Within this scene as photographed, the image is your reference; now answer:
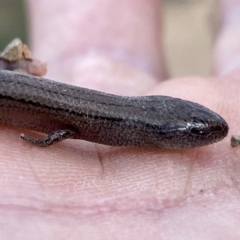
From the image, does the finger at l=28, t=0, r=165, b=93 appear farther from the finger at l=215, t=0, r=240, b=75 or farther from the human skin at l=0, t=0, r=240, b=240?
the finger at l=215, t=0, r=240, b=75

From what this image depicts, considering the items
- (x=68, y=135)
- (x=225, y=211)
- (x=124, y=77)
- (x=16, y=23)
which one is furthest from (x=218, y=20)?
(x=16, y=23)

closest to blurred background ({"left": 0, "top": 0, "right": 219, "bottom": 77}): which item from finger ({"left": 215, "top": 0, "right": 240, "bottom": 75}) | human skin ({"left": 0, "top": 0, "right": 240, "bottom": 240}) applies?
finger ({"left": 215, "top": 0, "right": 240, "bottom": 75})

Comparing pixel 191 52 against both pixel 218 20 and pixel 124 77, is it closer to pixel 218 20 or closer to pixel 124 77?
pixel 218 20

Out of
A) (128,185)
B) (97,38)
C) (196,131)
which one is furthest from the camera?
(97,38)

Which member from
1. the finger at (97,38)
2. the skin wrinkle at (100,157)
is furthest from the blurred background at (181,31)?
the skin wrinkle at (100,157)

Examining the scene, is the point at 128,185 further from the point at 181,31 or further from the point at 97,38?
the point at 181,31

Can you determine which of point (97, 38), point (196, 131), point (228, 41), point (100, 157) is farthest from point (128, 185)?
point (97, 38)
